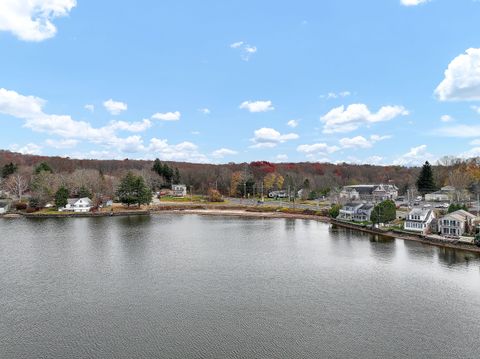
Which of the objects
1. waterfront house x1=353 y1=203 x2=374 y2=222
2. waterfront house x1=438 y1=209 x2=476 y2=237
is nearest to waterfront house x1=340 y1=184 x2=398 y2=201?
waterfront house x1=353 y1=203 x2=374 y2=222

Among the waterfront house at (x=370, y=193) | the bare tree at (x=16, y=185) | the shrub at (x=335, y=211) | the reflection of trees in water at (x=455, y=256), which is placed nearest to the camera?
the reflection of trees in water at (x=455, y=256)

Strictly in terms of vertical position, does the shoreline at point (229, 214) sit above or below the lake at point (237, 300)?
above

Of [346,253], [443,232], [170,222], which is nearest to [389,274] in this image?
[346,253]

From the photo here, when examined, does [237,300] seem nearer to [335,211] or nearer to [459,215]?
[459,215]

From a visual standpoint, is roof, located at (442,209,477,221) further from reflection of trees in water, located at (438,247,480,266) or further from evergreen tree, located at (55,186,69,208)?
evergreen tree, located at (55,186,69,208)

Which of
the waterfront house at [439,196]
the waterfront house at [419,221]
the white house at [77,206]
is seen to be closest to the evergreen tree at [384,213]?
the waterfront house at [419,221]

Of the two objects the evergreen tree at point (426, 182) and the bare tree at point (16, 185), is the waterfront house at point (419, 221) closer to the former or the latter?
the evergreen tree at point (426, 182)

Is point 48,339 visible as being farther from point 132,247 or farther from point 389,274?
point 389,274
